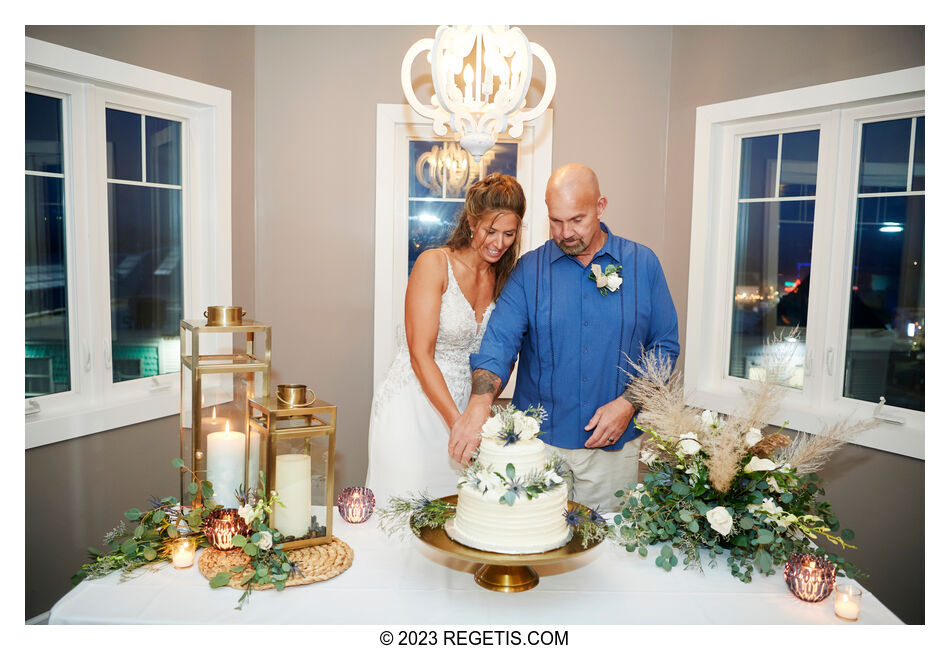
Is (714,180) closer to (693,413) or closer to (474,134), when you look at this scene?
(474,134)

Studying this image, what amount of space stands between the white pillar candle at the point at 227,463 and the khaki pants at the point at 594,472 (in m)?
1.03

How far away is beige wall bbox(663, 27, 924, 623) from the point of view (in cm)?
259

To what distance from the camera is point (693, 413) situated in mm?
1635

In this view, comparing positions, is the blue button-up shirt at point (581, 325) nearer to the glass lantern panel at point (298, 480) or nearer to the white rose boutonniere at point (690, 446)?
the white rose boutonniere at point (690, 446)

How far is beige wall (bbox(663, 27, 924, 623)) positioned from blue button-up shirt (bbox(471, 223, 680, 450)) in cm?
112

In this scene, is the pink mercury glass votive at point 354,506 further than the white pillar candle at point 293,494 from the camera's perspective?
Yes

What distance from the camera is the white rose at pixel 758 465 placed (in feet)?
4.97

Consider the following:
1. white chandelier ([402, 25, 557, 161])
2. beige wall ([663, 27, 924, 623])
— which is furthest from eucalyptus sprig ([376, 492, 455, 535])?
beige wall ([663, 27, 924, 623])

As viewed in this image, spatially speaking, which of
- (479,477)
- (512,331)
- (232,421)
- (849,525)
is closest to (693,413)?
(479,477)

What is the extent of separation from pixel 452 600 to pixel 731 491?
2.18 feet

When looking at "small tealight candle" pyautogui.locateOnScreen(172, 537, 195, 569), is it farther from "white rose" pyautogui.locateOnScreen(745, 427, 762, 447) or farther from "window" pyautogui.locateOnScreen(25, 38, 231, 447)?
"window" pyautogui.locateOnScreen(25, 38, 231, 447)

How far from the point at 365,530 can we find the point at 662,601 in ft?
2.30

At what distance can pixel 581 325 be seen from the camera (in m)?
2.24

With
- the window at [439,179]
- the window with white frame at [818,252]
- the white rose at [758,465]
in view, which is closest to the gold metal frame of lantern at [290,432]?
the white rose at [758,465]
